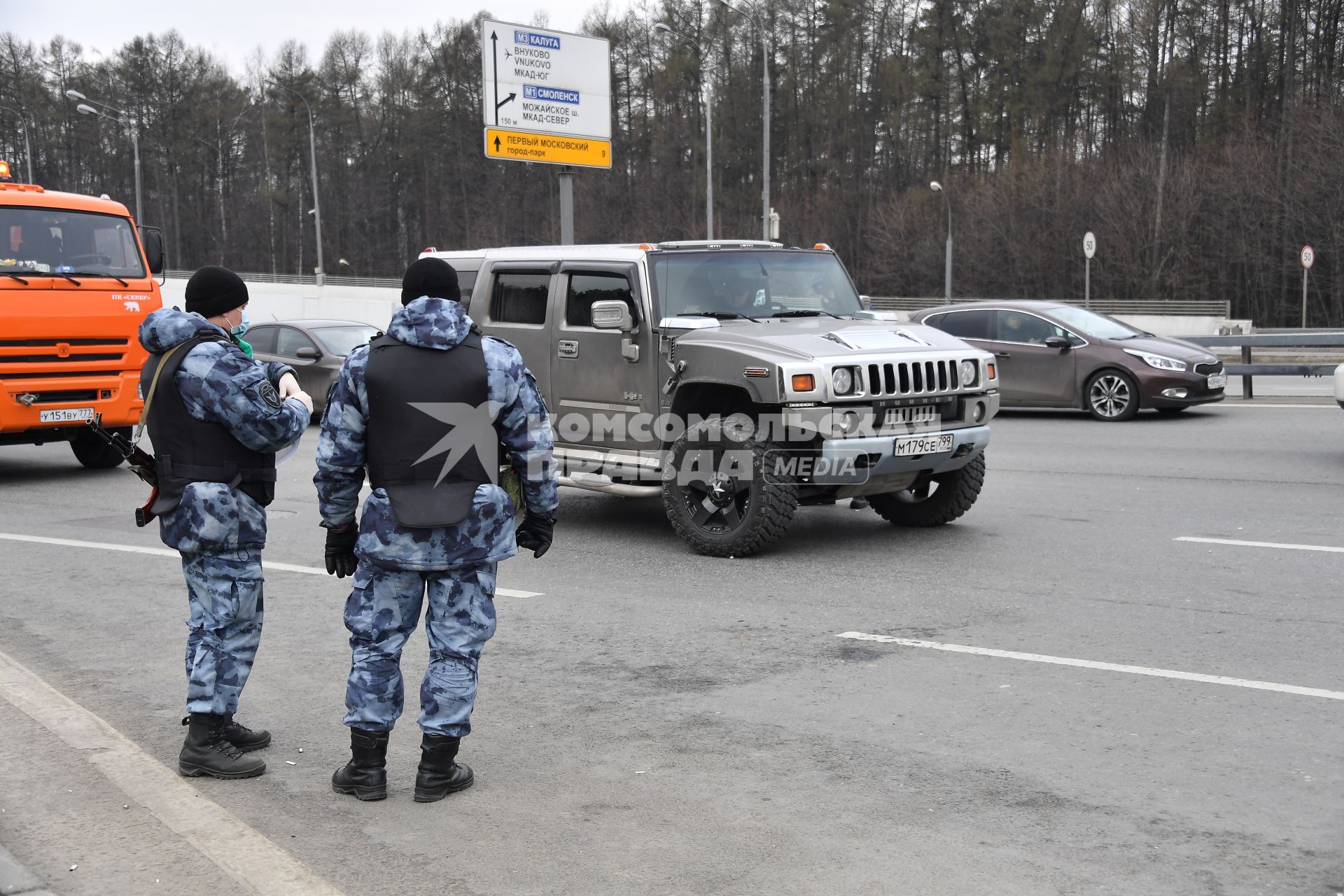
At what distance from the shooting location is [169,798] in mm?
4508

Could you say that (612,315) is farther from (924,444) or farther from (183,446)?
(183,446)

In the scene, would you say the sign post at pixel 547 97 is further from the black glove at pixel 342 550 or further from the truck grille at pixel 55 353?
the black glove at pixel 342 550

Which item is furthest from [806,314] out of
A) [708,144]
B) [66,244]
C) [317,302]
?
[317,302]

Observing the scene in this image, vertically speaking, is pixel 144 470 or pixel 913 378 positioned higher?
pixel 913 378

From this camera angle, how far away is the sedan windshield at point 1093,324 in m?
16.8

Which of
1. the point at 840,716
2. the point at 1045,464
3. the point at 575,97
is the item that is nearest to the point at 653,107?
the point at 575,97

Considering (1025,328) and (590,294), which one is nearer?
(590,294)

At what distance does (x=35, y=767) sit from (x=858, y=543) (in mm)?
5509

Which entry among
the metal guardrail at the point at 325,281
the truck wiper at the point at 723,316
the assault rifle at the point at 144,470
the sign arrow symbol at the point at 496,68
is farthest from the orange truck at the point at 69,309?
the metal guardrail at the point at 325,281

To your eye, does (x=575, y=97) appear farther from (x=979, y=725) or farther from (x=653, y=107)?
(x=653, y=107)

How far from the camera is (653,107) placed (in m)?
71.6

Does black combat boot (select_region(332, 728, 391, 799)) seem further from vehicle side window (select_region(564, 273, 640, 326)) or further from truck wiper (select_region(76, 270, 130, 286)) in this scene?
truck wiper (select_region(76, 270, 130, 286))

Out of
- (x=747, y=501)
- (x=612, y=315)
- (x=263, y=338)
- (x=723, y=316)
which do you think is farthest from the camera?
(x=263, y=338)

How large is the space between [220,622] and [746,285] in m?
5.29
